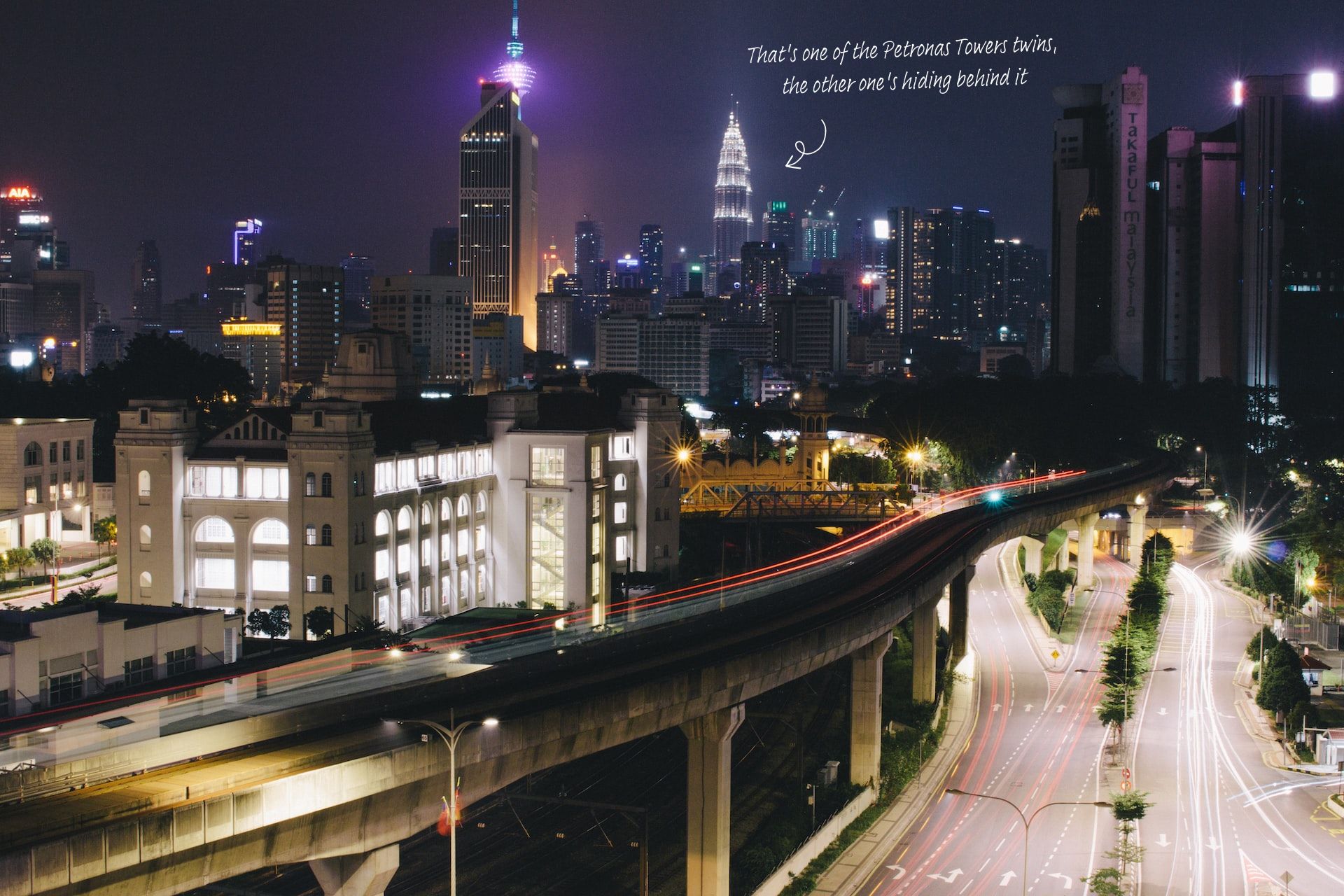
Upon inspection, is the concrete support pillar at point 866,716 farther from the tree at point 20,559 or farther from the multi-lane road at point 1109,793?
the tree at point 20,559

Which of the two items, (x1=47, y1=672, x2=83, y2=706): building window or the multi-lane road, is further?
the multi-lane road

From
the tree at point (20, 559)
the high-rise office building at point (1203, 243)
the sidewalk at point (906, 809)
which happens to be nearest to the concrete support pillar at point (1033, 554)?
the sidewalk at point (906, 809)

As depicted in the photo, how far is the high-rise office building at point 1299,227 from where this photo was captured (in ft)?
568

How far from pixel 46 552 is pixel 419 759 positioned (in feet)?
216

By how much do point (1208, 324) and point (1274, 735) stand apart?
5374 inches

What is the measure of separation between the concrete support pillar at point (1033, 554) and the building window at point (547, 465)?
136 ft

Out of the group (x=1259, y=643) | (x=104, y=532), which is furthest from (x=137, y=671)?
(x=1259, y=643)

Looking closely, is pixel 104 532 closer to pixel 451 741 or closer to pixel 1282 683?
pixel 1282 683

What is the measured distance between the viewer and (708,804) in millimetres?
45594

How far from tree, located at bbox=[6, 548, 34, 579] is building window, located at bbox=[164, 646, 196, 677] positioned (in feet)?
137

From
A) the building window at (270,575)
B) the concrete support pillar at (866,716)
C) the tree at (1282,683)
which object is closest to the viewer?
the concrete support pillar at (866,716)

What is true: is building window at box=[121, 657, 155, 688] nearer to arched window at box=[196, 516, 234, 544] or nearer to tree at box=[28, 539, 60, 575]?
arched window at box=[196, 516, 234, 544]

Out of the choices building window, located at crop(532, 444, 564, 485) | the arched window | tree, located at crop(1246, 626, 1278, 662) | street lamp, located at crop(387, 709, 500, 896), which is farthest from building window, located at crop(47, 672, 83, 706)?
tree, located at crop(1246, 626, 1278, 662)

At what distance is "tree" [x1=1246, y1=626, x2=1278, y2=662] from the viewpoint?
78.4m
